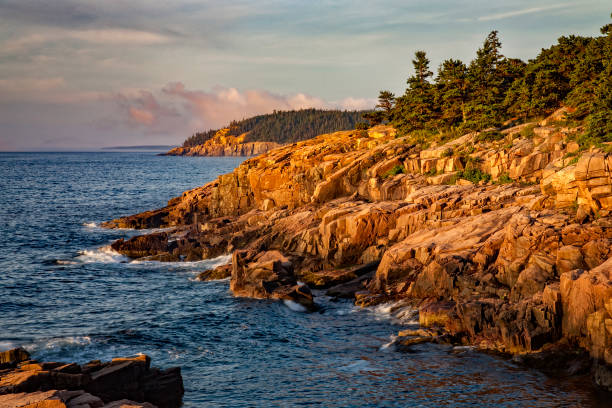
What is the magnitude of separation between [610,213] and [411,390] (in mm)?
19354

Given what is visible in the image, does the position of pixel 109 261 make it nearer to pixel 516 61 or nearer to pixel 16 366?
pixel 16 366

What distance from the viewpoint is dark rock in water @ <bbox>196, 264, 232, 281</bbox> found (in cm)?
5022

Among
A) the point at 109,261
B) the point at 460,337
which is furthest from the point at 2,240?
the point at 460,337

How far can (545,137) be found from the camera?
5175 cm

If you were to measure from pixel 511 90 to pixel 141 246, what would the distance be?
49.2 m

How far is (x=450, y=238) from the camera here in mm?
40469

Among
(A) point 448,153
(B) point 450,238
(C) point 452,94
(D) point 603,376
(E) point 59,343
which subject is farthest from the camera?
(C) point 452,94

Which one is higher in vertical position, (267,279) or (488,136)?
(488,136)

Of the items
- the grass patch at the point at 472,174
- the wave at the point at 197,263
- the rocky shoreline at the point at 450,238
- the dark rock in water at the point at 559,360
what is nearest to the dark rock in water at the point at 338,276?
the rocky shoreline at the point at 450,238

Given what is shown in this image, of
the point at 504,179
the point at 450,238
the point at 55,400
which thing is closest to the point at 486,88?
the point at 504,179

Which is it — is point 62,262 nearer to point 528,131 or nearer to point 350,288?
point 350,288

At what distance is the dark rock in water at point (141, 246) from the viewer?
60.4m

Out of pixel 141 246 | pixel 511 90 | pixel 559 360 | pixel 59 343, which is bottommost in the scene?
pixel 59 343

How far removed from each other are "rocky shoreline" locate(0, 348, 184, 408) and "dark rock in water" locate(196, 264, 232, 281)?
2307cm
